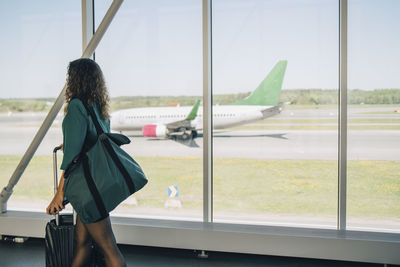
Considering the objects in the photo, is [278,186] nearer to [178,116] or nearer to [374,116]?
[374,116]

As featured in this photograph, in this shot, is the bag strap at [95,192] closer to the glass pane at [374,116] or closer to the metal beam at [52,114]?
the metal beam at [52,114]

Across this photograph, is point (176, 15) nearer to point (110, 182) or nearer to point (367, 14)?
point (367, 14)

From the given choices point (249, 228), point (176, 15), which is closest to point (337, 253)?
point (249, 228)

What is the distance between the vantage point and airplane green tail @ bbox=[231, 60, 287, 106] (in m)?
3.09

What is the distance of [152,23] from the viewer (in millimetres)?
3295

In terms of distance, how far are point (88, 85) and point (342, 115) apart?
6.31 feet

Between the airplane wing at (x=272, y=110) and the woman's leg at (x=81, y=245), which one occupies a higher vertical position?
the airplane wing at (x=272, y=110)

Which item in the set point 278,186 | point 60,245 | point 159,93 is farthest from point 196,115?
point 60,245

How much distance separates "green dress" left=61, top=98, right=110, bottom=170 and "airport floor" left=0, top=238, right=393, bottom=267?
4.63 feet

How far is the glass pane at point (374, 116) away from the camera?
2914 millimetres

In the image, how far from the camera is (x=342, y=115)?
9.55 feet

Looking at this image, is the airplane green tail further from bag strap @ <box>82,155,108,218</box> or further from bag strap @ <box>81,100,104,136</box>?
bag strap @ <box>82,155,108,218</box>

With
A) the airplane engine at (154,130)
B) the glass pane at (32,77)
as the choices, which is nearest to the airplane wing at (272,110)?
the airplane engine at (154,130)

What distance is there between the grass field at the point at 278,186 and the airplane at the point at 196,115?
256 mm
